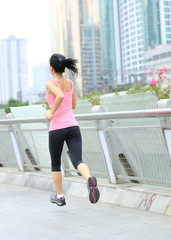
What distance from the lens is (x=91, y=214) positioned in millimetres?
5703

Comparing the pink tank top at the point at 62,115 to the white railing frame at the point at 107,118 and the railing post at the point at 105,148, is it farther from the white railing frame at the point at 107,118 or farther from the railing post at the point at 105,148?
the railing post at the point at 105,148

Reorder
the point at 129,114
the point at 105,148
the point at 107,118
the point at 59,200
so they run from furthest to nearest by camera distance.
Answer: the point at 105,148 → the point at 107,118 → the point at 59,200 → the point at 129,114

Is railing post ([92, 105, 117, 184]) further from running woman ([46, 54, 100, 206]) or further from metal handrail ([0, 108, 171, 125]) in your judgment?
running woman ([46, 54, 100, 206])

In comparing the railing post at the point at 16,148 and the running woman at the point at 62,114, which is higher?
the running woman at the point at 62,114

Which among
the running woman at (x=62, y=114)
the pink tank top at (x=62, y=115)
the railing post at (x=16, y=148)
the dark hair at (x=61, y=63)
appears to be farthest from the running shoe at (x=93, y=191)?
the railing post at (x=16, y=148)

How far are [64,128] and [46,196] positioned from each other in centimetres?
194

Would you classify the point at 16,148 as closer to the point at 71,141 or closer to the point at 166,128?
the point at 71,141

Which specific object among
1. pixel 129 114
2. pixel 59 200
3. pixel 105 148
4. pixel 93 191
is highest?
pixel 129 114

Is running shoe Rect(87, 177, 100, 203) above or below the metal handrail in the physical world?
below

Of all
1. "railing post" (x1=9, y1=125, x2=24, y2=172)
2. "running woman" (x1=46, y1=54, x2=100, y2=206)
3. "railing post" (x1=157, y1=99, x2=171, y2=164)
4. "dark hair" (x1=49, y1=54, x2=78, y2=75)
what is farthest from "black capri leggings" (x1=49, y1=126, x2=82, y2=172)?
"railing post" (x1=9, y1=125, x2=24, y2=172)

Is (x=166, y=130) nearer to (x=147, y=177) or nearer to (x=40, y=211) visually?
(x=147, y=177)

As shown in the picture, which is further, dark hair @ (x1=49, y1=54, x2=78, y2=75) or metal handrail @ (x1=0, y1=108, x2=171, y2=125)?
dark hair @ (x1=49, y1=54, x2=78, y2=75)

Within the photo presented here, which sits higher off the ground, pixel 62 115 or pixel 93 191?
pixel 62 115

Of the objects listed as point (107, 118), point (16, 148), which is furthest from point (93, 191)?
point (16, 148)
